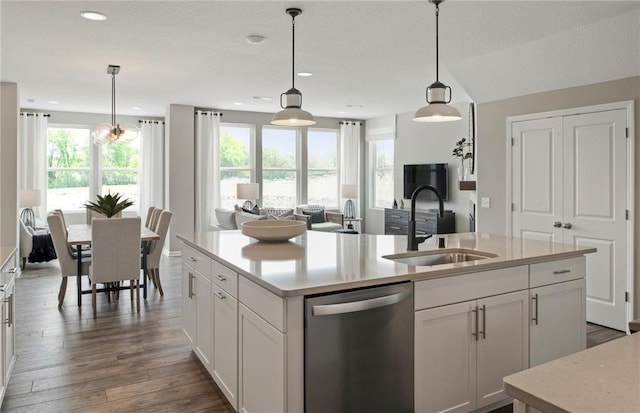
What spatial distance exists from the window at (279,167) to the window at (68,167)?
10.9ft

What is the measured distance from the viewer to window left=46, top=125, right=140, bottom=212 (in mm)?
8508

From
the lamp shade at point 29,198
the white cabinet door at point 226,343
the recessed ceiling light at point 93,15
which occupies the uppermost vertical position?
the recessed ceiling light at point 93,15

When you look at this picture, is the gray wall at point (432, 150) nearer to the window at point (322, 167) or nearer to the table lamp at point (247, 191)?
the window at point (322, 167)

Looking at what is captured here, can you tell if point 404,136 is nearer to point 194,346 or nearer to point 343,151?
point 343,151

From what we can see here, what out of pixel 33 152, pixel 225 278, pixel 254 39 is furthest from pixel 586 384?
pixel 33 152

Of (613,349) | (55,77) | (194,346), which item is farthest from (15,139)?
(613,349)

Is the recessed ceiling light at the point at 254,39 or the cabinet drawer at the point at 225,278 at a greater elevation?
the recessed ceiling light at the point at 254,39

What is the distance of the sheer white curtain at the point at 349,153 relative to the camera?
9.59 m

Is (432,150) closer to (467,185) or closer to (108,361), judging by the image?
(467,185)

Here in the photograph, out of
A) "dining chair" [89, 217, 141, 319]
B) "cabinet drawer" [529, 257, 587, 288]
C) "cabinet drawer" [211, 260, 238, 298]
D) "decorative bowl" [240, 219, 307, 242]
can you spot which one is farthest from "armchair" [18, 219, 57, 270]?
"cabinet drawer" [529, 257, 587, 288]

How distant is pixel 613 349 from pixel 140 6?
3.42 m

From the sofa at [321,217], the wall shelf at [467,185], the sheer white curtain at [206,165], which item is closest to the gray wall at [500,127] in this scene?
the wall shelf at [467,185]

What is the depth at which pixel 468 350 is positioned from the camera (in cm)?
232

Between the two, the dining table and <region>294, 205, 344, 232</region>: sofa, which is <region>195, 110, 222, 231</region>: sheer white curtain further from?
the dining table
